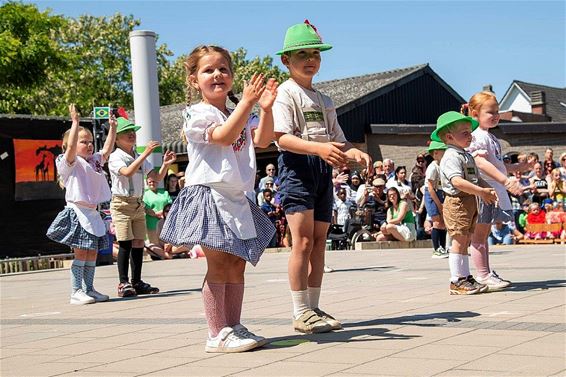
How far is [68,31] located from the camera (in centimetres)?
6250

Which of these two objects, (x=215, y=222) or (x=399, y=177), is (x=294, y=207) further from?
(x=399, y=177)

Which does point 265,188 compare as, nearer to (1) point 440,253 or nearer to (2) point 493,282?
(1) point 440,253

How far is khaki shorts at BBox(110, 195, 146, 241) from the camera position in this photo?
33.9 ft

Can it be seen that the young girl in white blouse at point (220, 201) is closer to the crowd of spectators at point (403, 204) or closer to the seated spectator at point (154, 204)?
the seated spectator at point (154, 204)

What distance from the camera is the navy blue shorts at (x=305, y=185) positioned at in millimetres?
6324

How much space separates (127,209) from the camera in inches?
409

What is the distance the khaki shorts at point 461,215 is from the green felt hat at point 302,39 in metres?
2.53

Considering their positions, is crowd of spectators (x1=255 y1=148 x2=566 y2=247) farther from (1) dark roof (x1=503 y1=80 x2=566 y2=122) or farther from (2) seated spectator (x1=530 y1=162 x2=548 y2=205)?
(1) dark roof (x1=503 y1=80 x2=566 y2=122)

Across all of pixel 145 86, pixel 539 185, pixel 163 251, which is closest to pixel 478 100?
pixel 539 185

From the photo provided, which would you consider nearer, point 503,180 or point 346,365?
point 346,365

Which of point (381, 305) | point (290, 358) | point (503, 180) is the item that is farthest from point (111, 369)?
point (503, 180)

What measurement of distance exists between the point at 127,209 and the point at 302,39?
4.47 metres

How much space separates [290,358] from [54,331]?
110 inches

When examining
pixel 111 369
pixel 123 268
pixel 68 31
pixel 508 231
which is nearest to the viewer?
pixel 111 369
